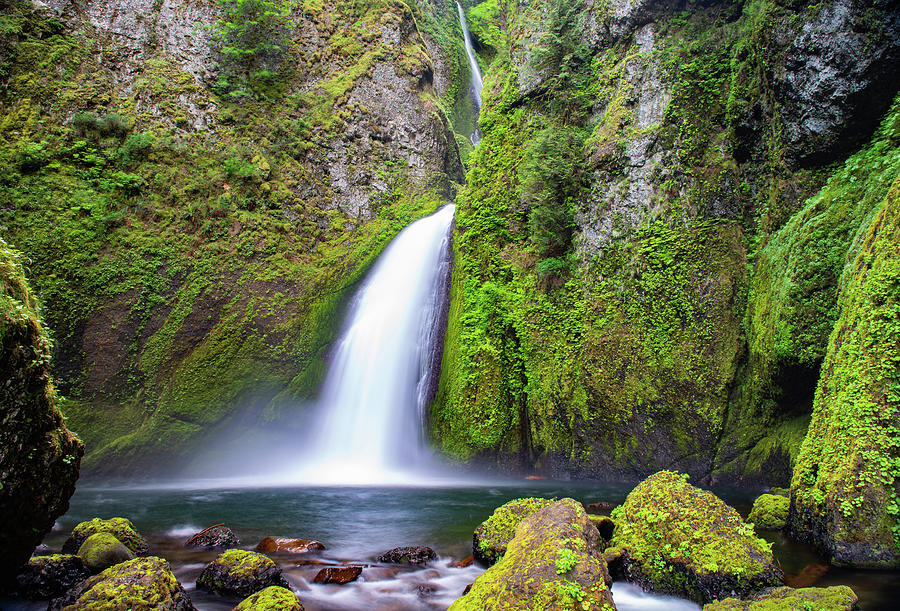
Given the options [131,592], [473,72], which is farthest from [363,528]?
[473,72]

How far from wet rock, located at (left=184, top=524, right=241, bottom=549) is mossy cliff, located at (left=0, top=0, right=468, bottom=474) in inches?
257

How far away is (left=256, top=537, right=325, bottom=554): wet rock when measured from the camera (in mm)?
5820

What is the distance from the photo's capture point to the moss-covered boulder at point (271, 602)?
3486 millimetres

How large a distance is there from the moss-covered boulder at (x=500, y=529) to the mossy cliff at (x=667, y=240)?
5.22 m

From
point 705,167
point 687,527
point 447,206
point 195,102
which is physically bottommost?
point 687,527

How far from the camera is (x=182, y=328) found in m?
12.3

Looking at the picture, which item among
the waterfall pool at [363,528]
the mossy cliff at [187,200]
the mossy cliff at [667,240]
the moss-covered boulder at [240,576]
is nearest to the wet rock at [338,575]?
the waterfall pool at [363,528]

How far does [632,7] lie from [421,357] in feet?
33.7

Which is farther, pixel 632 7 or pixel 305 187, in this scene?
pixel 305 187

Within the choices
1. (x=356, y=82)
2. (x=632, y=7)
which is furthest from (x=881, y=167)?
(x=356, y=82)

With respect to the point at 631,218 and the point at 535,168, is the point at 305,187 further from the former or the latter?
the point at 631,218

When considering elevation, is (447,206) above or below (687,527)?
above

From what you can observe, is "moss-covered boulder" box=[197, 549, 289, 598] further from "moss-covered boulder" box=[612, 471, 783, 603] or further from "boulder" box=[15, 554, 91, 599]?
"moss-covered boulder" box=[612, 471, 783, 603]

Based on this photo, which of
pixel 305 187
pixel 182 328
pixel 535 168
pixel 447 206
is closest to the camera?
pixel 535 168
